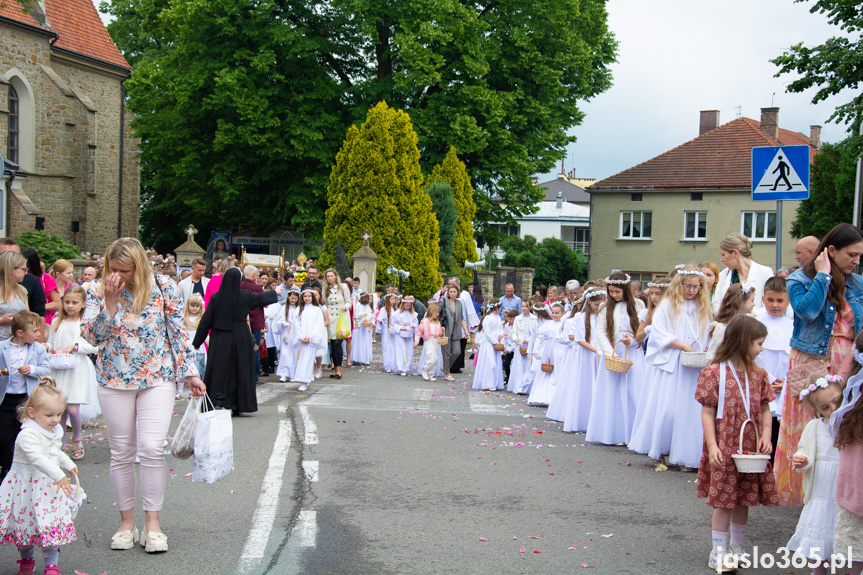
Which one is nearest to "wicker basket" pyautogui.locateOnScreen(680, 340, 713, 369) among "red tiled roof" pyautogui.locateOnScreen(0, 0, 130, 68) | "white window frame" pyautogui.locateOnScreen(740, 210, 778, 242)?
"red tiled roof" pyautogui.locateOnScreen(0, 0, 130, 68)

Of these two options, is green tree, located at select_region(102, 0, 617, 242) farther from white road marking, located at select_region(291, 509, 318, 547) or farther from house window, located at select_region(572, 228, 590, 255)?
house window, located at select_region(572, 228, 590, 255)

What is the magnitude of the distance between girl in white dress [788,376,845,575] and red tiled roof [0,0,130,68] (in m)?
35.8

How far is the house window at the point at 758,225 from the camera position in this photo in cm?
4488

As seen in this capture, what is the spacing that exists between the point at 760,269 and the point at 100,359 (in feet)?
20.3

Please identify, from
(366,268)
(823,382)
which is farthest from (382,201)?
(823,382)

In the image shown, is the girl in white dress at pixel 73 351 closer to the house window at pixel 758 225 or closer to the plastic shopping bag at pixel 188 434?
the plastic shopping bag at pixel 188 434

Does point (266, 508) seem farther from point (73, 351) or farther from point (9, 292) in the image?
point (73, 351)

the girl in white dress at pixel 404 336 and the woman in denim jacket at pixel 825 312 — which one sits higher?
the woman in denim jacket at pixel 825 312

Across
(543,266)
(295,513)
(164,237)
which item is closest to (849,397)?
(295,513)

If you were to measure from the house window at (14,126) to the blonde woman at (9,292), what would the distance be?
1091 inches

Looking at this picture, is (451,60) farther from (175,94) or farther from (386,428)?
(386,428)

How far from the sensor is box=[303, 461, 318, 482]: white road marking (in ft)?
25.8

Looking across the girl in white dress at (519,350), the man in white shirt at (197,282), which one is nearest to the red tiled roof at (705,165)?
the girl in white dress at (519,350)

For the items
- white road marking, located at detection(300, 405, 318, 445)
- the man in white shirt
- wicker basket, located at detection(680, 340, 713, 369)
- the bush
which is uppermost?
the bush
